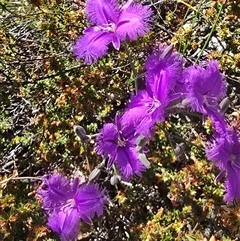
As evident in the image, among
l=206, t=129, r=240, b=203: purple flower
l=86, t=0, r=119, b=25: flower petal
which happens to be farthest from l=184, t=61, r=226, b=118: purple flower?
l=86, t=0, r=119, b=25: flower petal

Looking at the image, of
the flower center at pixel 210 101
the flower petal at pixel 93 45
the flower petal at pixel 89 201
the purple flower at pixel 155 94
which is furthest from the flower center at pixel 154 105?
the flower petal at pixel 89 201

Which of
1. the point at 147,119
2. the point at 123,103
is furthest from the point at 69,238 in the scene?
the point at 123,103

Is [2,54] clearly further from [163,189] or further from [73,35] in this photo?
[163,189]

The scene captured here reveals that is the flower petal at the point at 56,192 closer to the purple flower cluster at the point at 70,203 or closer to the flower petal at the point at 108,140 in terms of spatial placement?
the purple flower cluster at the point at 70,203

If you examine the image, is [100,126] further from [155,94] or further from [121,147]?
[155,94]


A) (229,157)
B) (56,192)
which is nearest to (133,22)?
(229,157)
